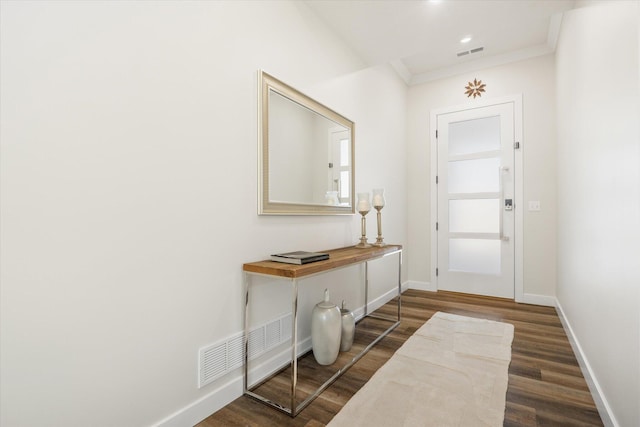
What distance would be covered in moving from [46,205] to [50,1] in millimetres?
672

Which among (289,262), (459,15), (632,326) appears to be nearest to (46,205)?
(289,262)

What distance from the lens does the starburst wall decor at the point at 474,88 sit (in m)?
3.79

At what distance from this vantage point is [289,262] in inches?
68.2

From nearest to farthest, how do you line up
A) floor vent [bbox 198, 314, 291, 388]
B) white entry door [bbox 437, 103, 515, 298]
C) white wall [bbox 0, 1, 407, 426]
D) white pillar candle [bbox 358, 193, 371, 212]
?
white wall [bbox 0, 1, 407, 426]
floor vent [bbox 198, 314, 291, 388]
white pillar candle [bbox 358, 193, 371, 212]
white entry door [bbox 437, 103, 515, 298]

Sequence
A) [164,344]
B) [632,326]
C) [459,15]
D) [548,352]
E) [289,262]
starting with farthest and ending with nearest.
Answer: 1. [459,15]
2. [548,352]
3. [289,262]
4. [164,344]
5. [632,326]

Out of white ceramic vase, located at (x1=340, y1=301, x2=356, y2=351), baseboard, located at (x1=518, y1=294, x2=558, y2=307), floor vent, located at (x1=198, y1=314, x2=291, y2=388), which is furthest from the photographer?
baseboard, located at (x1=518, y1=294, x2=558, y2=307)

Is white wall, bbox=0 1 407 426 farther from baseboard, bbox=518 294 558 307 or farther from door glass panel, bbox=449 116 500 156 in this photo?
baseboard, bbox=518 294 558 307

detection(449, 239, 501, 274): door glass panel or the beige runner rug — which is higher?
detection(449, 239, 501, 274): door glass panel

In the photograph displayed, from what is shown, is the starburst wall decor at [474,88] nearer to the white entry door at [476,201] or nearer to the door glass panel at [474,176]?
the white entry door at [476,201]

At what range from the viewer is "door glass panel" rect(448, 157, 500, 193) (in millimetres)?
3672

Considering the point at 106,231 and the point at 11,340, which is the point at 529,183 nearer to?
the point at 106,231

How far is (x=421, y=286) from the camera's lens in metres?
4.11

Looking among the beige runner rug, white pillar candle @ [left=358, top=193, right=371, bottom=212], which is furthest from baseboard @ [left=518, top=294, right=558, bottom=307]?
white pillar candle @ [left=358, top=193, right=371, bottom=212]

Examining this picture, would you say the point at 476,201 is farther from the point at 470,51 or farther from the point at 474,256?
the point at 470,51
